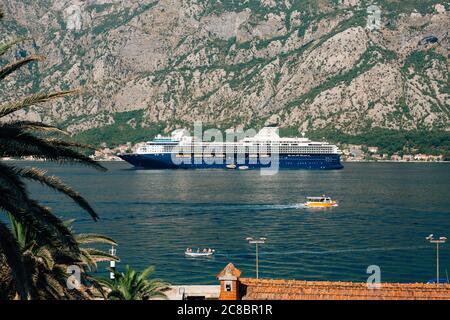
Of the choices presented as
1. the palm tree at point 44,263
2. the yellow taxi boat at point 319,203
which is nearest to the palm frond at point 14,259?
the palm tree at point 44,263

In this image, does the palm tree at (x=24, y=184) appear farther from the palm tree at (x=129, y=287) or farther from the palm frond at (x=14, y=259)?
the palm tree at (x=129, y=287)

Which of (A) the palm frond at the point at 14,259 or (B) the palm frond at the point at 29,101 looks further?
(B) the palm frond at the point at 29,101

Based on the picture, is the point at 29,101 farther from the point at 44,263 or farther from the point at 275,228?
the point at 275,228

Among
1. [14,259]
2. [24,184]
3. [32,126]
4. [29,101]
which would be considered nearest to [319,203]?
[32,126]

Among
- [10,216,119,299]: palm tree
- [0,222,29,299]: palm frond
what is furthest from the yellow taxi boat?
[0,222,29,299]: palm frond

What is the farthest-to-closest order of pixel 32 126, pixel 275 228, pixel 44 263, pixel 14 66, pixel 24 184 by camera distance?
1. pixel 275 228
2. pixel 44 263
3. pixel 32 126
4. pixel 14 66
5. pixel 24 184
